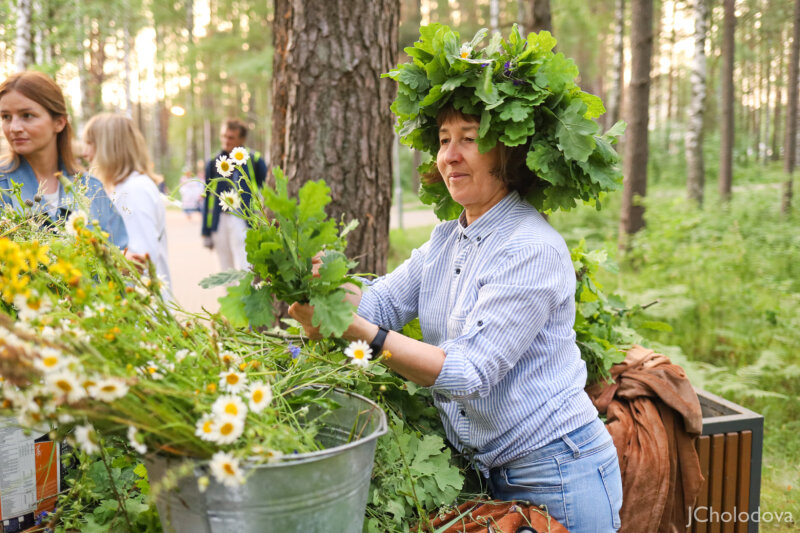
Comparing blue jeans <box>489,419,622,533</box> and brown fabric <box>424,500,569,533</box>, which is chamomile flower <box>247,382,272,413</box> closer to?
brown fabric <box>424,500,569,533</box>

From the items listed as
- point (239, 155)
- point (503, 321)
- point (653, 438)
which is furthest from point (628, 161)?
point (239, 155)

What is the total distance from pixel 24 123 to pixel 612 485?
294 cm

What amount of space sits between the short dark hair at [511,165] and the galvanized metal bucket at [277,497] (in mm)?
972

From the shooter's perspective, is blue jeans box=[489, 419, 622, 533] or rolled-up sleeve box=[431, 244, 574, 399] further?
blue jeans box=[489, 419, 622, 533]

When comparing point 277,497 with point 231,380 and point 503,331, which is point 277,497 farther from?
point 503,331

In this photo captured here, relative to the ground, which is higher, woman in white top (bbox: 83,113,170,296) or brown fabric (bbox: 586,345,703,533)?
woman in white top (bbox: 83,113,170,296)

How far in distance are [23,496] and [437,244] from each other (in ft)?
4.46

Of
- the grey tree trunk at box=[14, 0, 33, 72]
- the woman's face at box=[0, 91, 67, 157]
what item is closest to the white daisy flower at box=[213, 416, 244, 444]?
the woman's face at box=[0, 91, 67, 157]

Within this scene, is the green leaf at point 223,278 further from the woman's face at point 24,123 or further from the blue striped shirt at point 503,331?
the woman's face at point 24,123

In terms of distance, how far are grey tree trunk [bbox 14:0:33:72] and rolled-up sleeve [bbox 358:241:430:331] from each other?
23.9 ft

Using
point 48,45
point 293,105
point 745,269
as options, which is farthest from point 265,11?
point 293,105

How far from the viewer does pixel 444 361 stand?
1565 mm

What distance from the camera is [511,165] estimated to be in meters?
1.91

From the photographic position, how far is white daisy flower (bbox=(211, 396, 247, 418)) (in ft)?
3.44
